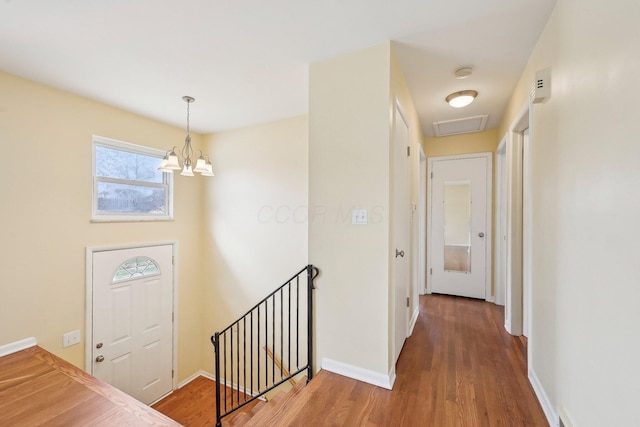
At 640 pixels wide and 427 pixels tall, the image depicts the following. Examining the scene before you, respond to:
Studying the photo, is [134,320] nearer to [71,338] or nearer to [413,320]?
[71,338]

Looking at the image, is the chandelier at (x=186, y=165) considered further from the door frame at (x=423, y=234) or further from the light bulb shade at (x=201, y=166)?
the door frame at (x=423, y=234)

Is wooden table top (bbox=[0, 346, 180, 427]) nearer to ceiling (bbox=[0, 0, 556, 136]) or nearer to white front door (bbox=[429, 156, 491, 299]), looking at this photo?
ceiling (bbox=[0, 0, 556, 136])

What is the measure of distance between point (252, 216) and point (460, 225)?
3084 millimetres

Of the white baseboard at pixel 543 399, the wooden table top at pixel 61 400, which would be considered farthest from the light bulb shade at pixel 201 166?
the white baseboard at pixel 543 399

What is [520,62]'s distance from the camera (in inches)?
84.4

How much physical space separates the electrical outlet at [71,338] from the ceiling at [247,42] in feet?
8.21

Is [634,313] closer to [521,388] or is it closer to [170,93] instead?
[521,388]

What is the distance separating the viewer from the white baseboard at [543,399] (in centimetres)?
153

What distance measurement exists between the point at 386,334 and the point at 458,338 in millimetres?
1265

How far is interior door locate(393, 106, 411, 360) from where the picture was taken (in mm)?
2139

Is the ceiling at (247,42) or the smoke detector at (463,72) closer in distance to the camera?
the ceiling at (247,42)

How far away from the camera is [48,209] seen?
8.55ft

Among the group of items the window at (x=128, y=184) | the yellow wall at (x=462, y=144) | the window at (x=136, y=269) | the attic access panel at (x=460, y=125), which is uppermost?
the attic access panel at (x=460, y=125)

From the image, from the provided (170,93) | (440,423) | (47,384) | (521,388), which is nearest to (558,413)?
(521,388)
